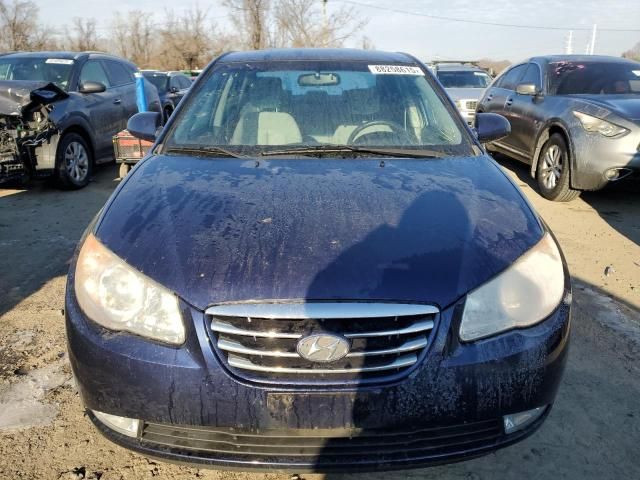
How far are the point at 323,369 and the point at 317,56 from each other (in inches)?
88.6

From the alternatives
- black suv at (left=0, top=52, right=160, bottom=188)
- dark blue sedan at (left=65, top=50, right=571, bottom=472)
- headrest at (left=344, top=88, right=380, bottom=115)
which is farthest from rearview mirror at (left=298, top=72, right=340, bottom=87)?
black suv at (left=0, top=52, right=160, bottom=188)

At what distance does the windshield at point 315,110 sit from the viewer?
277 centimetres

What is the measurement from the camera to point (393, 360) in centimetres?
162

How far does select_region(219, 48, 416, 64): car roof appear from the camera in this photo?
3.21 metres

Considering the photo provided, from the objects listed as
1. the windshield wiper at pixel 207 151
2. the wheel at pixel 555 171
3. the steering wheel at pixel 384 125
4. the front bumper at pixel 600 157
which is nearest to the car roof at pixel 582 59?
the wheel at pixel 555 171

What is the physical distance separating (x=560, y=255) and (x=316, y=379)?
3.51 feet

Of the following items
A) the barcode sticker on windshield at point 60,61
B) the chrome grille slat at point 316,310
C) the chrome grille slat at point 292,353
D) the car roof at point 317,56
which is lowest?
the chrome grille slat at point 292,353

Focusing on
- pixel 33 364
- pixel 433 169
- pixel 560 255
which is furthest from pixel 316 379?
pixel 33 364

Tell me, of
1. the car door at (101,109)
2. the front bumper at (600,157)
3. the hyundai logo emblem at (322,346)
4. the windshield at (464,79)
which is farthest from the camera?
the windshield at (464,79)

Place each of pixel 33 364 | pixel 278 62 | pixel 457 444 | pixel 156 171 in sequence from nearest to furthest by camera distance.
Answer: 1. pixel 457 444
2. pixel 156 171
3. pixel 33 364
4. pixel 278 62

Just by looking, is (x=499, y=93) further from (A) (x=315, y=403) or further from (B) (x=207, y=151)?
(A) (x=315, y=403)

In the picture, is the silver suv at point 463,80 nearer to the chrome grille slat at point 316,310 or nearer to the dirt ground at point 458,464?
the dirt ground at point 458,464

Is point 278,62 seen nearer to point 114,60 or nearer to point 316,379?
point 316,379

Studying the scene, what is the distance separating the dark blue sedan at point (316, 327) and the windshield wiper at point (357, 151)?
1.73 ft
